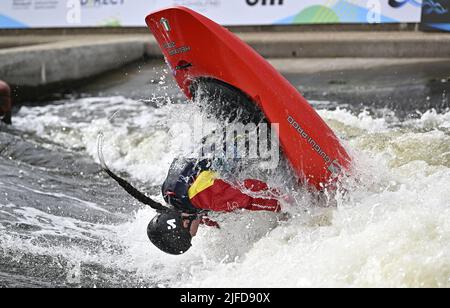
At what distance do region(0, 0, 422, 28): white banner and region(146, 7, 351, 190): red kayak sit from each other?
7617 mm

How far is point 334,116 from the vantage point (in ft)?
25.5

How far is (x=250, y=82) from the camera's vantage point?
4219 mm

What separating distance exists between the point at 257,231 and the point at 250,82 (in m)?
0.88

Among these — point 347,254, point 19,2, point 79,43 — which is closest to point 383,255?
point 347,254

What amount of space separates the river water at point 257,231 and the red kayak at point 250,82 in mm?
161

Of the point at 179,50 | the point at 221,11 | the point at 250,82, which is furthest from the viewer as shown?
the point at 221,11

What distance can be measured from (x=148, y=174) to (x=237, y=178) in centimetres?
306

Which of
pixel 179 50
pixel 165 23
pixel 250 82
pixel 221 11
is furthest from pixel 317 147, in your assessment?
pixel 221 11

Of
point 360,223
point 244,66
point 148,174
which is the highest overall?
point 244,66

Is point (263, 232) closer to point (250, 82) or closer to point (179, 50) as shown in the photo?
point (250, 82)

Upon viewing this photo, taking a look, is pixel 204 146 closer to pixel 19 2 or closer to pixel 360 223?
pixel 360 223

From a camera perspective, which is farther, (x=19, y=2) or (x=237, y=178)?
(x=19, y=2)

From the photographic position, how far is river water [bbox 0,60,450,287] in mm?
3607

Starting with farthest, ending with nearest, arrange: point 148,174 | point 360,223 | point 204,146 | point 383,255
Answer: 1. point 148,174
2. point 204,146
3. point 360,223
4. point 383,255
